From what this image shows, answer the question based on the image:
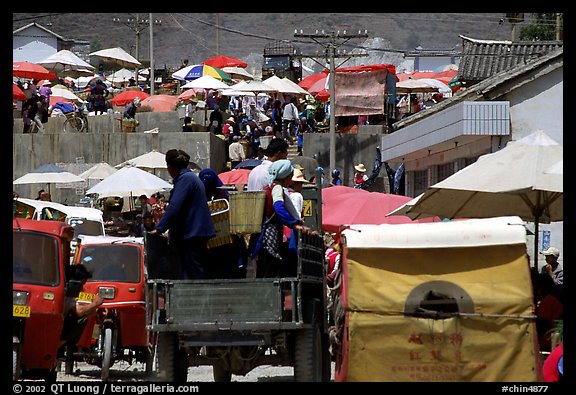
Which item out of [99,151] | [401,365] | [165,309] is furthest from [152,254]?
[99,151]

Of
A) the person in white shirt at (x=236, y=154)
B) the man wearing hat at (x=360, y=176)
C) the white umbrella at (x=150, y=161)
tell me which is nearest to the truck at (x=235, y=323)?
the white umbrella at (x=150, y=161)

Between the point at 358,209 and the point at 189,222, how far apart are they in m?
9.07

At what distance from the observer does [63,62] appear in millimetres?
58219

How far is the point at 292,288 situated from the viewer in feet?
35.7

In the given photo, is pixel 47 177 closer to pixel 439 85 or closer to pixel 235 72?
pixel 439 85

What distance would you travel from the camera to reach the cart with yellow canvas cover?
9828 millimetres

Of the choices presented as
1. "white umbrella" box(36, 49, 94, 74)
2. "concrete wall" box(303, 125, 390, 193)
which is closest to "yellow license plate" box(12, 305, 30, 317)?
"concrete wall" box(303, 125, 390, 193)

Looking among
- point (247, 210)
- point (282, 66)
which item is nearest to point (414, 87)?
point (282, 66)

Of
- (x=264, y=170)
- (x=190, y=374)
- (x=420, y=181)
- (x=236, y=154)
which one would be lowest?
(x=190, y=374)

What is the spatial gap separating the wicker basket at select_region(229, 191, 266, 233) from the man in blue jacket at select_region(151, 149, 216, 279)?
0.85ft

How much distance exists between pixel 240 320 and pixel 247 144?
26.7m

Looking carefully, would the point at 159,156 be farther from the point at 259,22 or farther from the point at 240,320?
the point at 259,22

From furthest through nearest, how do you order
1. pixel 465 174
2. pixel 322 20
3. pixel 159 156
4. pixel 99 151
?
pixel 322 20 < pixel 99 151 < pixel 159 156 < pixel 465 174

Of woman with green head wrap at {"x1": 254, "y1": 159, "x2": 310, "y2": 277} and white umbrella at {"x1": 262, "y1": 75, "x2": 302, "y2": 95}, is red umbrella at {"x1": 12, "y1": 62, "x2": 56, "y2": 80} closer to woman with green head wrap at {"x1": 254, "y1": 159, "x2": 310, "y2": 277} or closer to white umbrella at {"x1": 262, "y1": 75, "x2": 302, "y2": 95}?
white umbrella at {"x1": 262, "y1": 75, "x2": 302, "y2": 95}
